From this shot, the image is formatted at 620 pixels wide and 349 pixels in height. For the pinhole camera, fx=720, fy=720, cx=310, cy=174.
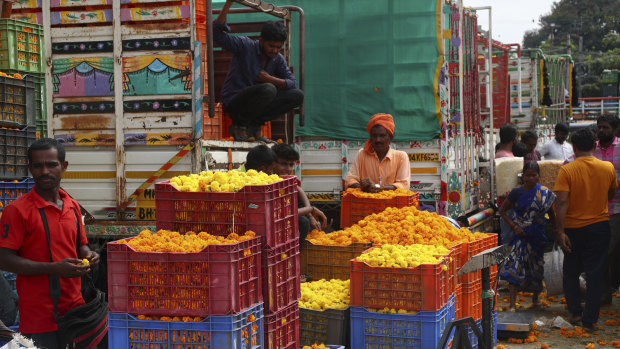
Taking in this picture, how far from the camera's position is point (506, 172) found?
38.8 ft

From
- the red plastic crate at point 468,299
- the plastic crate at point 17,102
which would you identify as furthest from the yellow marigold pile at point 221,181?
the red plastic crate at point 468,299

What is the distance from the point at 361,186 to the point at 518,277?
2.77m

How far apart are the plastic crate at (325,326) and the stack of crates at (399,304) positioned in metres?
0.16

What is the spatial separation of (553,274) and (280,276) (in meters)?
6.28

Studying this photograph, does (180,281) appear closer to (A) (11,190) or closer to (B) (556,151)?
(A) (11,190)

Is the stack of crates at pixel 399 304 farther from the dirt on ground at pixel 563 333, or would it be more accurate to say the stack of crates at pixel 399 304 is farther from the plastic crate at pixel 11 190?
the plastic crate at pixel 11 190

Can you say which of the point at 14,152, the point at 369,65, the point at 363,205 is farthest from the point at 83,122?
the point at 369,65

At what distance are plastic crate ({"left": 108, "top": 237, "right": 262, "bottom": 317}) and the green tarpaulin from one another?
7.28 meters

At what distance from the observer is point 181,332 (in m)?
3.77

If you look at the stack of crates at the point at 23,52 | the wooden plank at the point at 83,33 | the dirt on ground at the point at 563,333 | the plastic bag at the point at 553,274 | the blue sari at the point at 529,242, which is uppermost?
the wooden plank at the point at 83,33

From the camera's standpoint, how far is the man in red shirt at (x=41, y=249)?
4219 mm

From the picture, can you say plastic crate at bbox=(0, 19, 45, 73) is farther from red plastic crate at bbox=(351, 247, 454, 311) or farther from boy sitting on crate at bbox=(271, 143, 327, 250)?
red plastic crate at bbox=(351, 247, 454, 311)

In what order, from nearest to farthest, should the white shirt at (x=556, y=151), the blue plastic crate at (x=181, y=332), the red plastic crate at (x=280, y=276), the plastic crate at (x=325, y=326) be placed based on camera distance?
the blue plastic crate at (x=181, y=332)
the red plastic crate at (x=280, y=276)
the plastic crate at (x=325, y=326)
the white shirt at (x=556, y=151)

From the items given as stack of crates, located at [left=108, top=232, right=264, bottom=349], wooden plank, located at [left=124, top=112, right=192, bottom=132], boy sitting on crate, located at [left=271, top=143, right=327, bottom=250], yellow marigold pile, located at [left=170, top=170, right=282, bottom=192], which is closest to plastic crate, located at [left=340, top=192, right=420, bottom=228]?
boy sitting on crate, located at [left=271, top=143, right=327, bottom=250]
